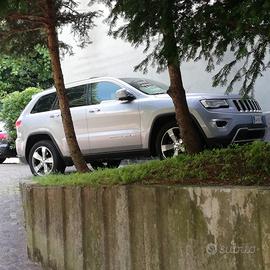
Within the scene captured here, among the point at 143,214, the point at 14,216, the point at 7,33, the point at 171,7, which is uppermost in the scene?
the point at 7,33

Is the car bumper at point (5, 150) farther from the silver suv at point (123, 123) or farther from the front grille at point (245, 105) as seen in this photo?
the front grille at point (245, 105)

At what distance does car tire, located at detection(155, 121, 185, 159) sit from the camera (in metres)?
8.43

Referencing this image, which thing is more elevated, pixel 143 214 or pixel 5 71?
pixel 5 71

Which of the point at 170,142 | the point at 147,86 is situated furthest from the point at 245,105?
the point at 147,86

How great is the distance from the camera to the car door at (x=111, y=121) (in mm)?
8938

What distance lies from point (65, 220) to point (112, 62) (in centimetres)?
1083

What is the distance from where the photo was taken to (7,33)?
7.61m

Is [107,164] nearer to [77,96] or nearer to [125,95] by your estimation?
[77,96]

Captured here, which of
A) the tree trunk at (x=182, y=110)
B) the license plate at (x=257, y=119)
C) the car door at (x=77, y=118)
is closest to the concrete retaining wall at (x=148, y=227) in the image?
the tree trunk at (x=182, y=110)

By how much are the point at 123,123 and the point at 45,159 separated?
2.03 metres

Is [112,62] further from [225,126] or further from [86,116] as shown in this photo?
[225,126]

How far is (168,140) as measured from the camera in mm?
8555

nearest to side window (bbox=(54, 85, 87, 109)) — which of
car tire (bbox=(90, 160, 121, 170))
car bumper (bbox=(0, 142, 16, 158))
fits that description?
car tire (bbox=(90, 160, 121, 170))

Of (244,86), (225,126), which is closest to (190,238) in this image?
(244,86)
